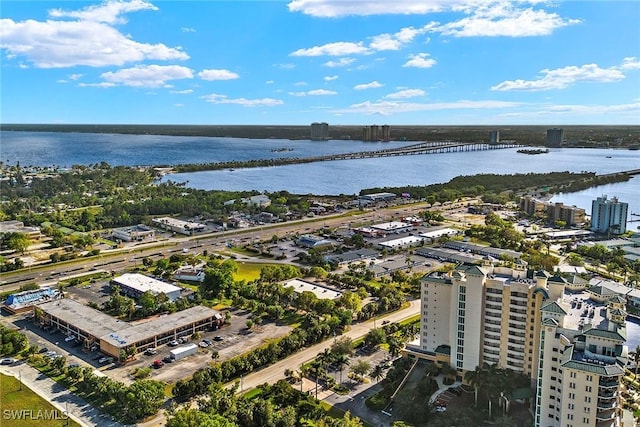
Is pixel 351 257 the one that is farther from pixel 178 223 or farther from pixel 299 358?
Result: pixel 178 223

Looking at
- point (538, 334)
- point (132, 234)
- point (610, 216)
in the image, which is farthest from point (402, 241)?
point (538, 334)

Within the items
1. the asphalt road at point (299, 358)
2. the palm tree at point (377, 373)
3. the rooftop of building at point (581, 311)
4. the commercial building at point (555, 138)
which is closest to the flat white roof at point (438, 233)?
the asphalt road at point (299, 358)

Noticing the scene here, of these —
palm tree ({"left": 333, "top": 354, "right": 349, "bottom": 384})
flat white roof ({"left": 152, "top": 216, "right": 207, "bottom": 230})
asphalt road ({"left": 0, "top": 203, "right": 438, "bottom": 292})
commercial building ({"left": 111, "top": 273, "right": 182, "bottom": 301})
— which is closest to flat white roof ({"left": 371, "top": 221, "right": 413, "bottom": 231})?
asphalt road ({"left": 0, "top": 203, "right": 438, "bottom": 292})

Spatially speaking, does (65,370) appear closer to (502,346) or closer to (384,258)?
(502,346)

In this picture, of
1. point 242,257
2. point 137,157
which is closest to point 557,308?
point 242,257

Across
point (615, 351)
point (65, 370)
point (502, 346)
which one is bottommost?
point (65, 370)

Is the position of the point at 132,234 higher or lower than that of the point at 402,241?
higher
